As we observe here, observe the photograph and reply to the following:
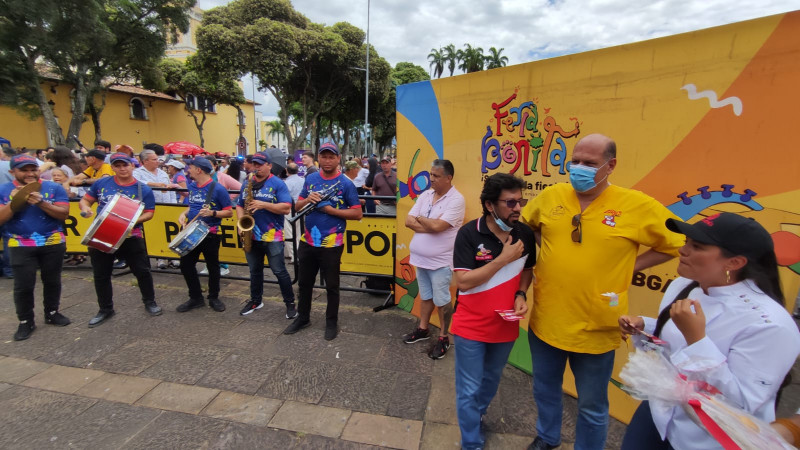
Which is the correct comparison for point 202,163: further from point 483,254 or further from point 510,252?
point 510,252

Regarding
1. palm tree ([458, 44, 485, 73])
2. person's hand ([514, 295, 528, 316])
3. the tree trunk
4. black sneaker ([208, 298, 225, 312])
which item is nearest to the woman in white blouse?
person's hand ([514, 295, 528, 316])

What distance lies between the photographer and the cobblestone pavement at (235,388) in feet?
8.29

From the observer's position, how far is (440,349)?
3.52 m

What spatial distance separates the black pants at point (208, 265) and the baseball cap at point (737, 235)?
464 centimetres

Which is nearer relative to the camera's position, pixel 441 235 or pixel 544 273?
pixel 544 273

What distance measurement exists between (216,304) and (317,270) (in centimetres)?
168

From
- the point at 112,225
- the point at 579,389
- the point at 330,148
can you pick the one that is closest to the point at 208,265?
the point at 112,225

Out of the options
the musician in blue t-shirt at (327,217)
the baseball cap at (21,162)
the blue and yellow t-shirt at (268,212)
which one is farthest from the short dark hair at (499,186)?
the baseball cap at (21,162)

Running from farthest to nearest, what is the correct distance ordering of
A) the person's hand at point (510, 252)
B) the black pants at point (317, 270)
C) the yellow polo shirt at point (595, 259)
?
1. the black pants at point (317, 270)
2. the person's hand at point (510, 252)
3. the yellow polo shirt at point (595, 259)

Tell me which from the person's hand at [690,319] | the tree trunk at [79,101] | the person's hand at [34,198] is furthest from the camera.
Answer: the tree trunk at [79,101]

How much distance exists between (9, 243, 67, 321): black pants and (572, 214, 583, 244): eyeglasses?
5.08 meters

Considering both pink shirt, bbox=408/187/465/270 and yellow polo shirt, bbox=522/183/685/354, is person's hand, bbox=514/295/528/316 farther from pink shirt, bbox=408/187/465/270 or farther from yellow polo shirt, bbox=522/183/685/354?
pink shirt, bbox=408/187/465/270

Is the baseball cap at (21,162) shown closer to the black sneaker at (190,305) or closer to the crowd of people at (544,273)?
the crowd of people at (544,273)

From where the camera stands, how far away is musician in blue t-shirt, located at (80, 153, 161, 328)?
4043 mm
